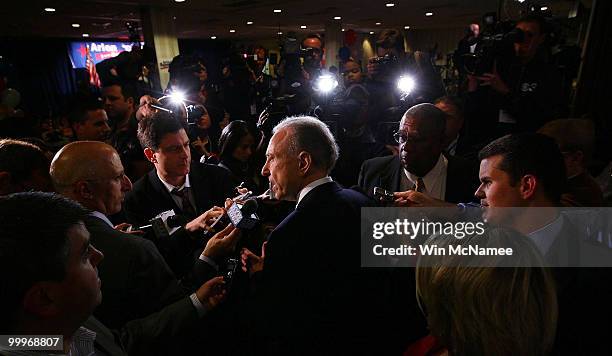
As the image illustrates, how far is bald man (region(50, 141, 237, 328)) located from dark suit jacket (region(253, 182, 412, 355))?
0.26 metres

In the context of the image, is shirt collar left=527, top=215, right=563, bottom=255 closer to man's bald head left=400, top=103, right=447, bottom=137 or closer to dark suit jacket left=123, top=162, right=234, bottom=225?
man's bald head left=400, top=103, right=447, bottom=137

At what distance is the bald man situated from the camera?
116 centimetres

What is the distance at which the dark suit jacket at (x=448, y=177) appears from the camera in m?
1.93

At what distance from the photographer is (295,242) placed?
1244 millimetres

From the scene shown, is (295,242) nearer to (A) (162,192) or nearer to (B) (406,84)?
(A) (162,192)

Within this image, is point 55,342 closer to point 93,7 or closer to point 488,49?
point 488,49

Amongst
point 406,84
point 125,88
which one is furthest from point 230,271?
point 406,84

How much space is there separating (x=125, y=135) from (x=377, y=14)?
724 cm

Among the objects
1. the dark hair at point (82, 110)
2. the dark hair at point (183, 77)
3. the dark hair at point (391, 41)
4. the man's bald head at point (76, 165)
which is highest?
the dark hair at point (391, 41)

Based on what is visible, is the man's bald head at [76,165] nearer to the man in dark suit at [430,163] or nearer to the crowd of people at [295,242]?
the crowd of people at [295,242]

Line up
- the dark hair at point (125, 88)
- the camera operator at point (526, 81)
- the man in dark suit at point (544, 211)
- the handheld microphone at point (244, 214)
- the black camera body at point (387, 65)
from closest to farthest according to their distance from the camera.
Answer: the man in dark suit at point (544, 211) → the handheld microphone at point (244, 214) → the camera operator at point (526, 81) → the dark hair at point (125, 88) → the black camera body at point (387, 65)

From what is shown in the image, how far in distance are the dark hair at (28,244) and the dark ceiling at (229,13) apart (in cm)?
453

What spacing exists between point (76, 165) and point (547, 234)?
4.76ft

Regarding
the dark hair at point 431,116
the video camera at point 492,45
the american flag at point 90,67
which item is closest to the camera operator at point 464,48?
the video camera at point 492,45
